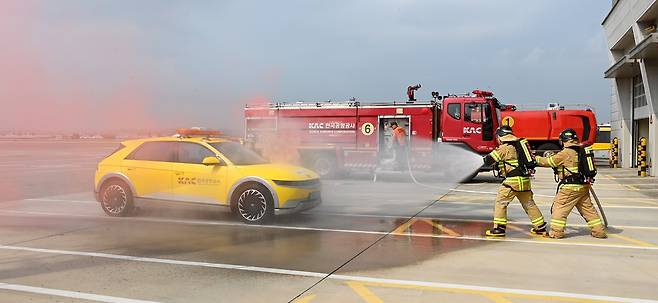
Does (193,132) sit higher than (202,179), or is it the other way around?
(193,132)

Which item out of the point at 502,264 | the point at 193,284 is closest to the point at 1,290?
the point at 193,284

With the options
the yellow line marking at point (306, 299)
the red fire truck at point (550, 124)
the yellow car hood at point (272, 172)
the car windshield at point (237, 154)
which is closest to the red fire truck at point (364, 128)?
the red fire truck at point (550, 124)

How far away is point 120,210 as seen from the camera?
882cm

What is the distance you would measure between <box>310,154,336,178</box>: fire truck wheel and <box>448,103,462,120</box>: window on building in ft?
14.4

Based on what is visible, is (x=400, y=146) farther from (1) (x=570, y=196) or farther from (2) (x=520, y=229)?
(1) (x=570, y=196)

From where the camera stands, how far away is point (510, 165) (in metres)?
7.41

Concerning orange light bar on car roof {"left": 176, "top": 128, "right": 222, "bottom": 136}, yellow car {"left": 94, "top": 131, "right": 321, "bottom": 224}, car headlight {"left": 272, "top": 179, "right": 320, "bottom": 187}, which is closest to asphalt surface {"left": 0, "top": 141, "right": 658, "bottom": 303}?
yellow car {"left": 94, "top": 131, "right": 321, "bottom": 224}

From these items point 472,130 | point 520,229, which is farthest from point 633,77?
point 520,229

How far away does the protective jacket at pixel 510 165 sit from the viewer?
7.38 m

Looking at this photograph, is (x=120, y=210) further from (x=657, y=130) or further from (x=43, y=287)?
(x=657, y=130)

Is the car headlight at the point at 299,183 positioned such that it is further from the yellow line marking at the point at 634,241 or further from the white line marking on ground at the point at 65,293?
the yellow line marking at the point at 634,241

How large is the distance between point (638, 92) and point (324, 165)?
19.3 metres

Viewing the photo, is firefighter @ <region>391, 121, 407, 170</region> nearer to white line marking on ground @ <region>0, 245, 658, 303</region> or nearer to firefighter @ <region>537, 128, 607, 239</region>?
firefighter @ <region>537, 128, 607, 239</region>

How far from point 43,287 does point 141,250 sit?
64.4 inches
